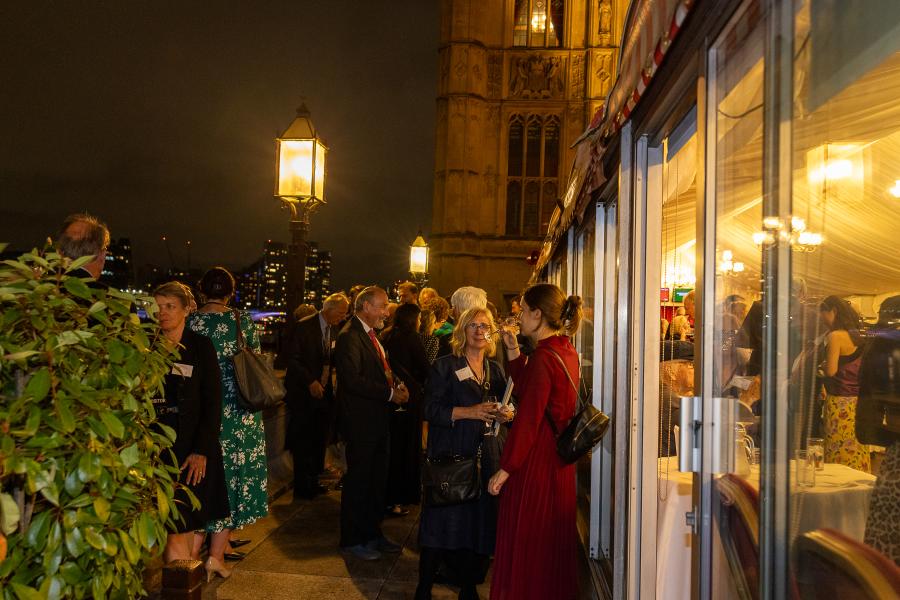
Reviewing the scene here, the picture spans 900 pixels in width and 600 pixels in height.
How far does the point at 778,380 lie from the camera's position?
177 centimetres

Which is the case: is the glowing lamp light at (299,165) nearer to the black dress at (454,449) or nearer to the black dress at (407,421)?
the black dress at (407,421)

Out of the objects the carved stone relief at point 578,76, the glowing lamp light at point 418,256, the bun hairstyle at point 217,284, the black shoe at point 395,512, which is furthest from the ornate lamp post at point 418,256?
the bun hairstyle at point 217,284

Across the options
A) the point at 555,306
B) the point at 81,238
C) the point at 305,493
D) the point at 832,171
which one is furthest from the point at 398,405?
the point at 832,171

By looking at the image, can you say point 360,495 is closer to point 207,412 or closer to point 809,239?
point 207,412

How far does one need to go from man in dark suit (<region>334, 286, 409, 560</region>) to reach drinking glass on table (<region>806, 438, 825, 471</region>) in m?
3.74

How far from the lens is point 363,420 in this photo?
5336mm

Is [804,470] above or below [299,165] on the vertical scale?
below

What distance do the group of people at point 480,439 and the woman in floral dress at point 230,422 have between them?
686 mm

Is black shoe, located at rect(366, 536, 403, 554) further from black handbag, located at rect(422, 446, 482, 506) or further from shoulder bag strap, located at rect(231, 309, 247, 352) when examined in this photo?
shoulder bag strap, located at rect(231, 309, 247, 352)

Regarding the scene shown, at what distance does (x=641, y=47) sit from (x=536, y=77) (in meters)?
26.0

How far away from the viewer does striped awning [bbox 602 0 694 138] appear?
206cm

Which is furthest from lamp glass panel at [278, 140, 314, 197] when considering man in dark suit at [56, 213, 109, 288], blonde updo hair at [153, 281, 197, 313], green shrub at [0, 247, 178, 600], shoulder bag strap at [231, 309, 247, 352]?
green shrub at [0, 247, 178, 600]

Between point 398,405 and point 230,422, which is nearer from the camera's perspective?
point 230,422

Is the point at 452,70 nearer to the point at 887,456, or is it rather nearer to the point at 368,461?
the point at 368,461
